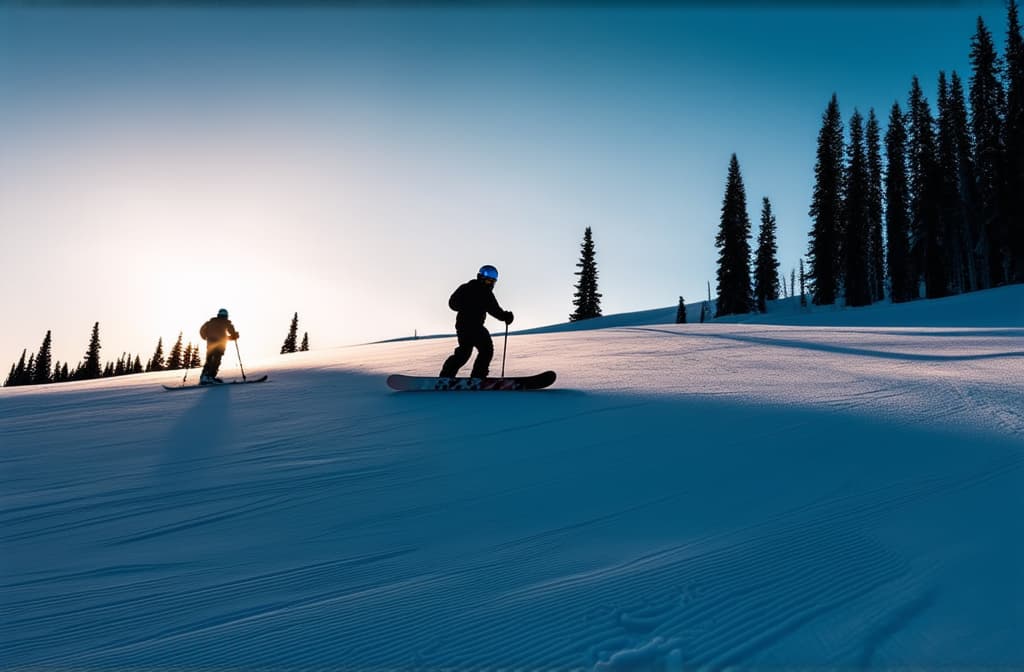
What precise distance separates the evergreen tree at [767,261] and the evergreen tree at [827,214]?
5610 mm

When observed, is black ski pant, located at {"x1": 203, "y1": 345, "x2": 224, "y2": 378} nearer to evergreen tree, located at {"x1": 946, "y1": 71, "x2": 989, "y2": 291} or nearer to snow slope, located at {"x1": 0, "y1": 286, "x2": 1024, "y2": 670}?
snow slope, located at {"x1": 0, "y1": 286, "x2": 1024, "y2": 670}

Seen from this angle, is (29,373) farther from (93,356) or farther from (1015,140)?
(1015,140)

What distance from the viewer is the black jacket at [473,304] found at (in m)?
9.41

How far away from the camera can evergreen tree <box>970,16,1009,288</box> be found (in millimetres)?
40719

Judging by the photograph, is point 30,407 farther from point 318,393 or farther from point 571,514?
point 571,514

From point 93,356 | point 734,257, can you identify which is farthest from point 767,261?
point 93,356

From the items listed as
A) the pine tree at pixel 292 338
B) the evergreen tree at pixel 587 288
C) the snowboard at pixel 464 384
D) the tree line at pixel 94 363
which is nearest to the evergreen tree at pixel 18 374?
the tree line at pixel 94 363

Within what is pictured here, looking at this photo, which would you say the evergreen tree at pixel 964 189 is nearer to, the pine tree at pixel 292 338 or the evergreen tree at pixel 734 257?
the evergreen tree at pixel 734 257

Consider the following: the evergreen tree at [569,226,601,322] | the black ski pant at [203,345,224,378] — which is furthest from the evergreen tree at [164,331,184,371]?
the black ski pant at [203,345,224,378]

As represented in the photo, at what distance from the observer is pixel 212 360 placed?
40.7 ft

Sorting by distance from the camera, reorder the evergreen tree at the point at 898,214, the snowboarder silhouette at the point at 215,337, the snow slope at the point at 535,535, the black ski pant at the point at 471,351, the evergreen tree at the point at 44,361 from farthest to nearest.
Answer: the evergreen tree at the point at 44,361 → the evergreen tree at the point at 898,214 → the snowboarder silhouette at the point at 215,337 → the black ski pant at the point at 471,351 → the snow slope at the point at 535,535

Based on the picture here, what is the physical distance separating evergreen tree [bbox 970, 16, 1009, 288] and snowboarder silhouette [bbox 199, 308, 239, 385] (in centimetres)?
4956

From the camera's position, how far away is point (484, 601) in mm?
2582

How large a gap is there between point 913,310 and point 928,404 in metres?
23.6
